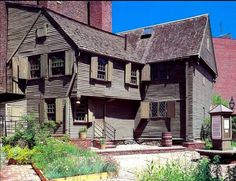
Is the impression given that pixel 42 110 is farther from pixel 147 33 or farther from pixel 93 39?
pixel 147 33

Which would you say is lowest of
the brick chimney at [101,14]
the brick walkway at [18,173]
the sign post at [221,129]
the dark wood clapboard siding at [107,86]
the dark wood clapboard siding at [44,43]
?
the brick walkway at [18,173]

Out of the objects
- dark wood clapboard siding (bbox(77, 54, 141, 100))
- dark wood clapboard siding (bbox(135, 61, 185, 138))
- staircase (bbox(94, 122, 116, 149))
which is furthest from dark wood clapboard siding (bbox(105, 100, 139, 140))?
dark wood clapboard siding (bbox(135, 61, 185, 138))

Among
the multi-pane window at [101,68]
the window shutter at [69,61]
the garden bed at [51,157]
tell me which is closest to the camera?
the garden bed at [51,157]

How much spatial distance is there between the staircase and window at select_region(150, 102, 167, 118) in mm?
3254

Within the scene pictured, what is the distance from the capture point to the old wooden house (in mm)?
21844

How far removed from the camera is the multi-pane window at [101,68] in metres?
22.9

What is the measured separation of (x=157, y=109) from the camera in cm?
2538

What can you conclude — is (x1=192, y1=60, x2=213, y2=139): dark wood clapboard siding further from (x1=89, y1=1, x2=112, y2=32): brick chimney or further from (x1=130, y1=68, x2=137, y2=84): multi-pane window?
(x1=89, y1=1, x2=112, y2=32): brick chimney

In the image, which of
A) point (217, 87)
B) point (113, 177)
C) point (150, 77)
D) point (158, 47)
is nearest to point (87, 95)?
point (150, 77)

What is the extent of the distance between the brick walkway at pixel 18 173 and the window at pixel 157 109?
1362cm

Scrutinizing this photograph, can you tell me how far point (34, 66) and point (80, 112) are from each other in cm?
461

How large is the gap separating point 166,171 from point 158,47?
61.5 ft

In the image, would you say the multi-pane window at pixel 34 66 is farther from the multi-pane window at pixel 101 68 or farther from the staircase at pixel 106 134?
the staircase at pixel 106 134

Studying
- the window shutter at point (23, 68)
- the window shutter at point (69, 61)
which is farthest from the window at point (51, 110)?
the window shutter at point (23, 68)
